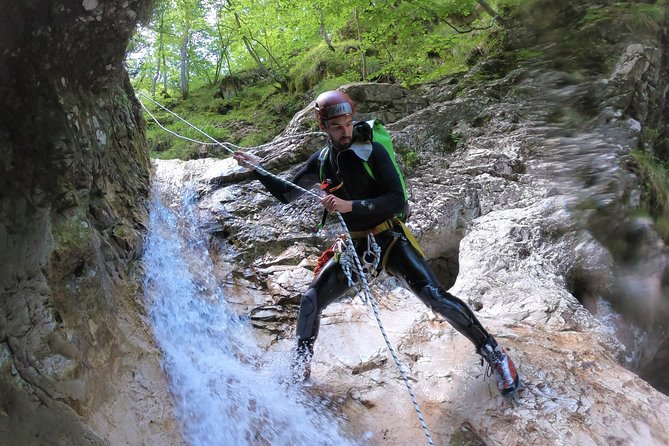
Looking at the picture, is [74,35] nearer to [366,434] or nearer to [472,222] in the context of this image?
[366,434]

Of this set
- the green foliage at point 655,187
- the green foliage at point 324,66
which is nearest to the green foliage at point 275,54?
the green foliage at point 324,66

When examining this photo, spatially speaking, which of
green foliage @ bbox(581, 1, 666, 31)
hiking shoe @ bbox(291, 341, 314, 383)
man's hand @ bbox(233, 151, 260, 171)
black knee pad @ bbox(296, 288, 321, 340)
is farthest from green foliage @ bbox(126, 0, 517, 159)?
green foliage @ bbox(581, 1, 666, 31)

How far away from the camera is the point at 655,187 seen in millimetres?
3873

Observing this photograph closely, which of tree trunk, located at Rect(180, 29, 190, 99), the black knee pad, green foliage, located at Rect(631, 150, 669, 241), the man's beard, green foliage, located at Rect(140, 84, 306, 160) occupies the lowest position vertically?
the black knee pad

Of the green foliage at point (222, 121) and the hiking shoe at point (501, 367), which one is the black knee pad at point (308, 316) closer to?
the hiking shoe at point (501, 367)

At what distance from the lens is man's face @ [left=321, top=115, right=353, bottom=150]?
3717 millimetres

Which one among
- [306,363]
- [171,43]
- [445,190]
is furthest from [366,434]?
[171,43]

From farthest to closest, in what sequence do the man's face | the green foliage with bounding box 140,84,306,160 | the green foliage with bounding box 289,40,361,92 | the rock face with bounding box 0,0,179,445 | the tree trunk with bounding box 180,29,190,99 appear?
the tree trunk with bounding box 180,29,190,99 → the green foliage with bounding box 140,84,306,160 → the green foliage with bounding box 289,40,361,92 → the man's face → the rock face with bounding box 0,0,179,445

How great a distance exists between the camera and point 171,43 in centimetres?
1645

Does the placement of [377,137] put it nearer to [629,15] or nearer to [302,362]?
[629,15]

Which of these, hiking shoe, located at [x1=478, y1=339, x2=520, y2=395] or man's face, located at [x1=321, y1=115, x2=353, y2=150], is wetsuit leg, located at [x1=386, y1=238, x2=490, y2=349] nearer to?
hiking shoe, located at [x1=478, y1=339, x2=520, y2=395]

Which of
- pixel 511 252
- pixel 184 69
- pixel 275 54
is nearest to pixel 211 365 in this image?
pixel 511 252

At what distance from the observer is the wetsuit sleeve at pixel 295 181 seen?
4266 millimetres

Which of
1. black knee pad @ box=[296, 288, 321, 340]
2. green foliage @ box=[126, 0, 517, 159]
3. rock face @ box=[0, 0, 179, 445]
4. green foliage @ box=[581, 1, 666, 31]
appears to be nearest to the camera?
green foliage @ box=[581, 1, 666, 31]
